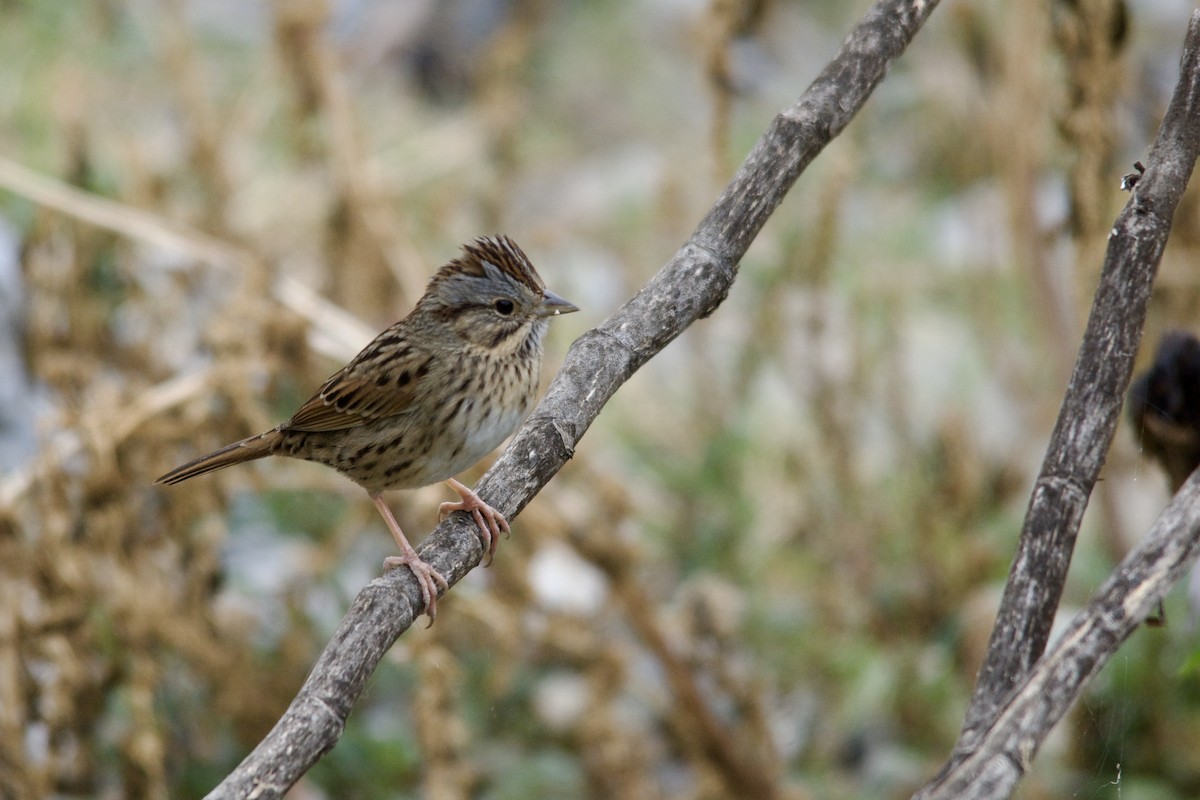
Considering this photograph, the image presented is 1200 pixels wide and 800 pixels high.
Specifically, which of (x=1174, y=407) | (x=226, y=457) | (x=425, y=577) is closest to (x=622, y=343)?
(x=425, y=577)

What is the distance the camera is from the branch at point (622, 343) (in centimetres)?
170

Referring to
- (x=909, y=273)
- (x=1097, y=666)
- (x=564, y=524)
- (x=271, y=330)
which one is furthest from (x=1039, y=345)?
(x=1097, y=666)

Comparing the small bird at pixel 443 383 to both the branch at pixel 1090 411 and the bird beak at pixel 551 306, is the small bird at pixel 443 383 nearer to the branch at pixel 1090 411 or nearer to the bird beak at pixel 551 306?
the bird beak at pixel 551 306

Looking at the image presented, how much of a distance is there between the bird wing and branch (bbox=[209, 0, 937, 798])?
3.15 feet

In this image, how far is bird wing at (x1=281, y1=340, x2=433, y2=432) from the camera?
311 cm

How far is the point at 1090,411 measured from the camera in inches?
78.6

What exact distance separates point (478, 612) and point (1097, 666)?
104 inches

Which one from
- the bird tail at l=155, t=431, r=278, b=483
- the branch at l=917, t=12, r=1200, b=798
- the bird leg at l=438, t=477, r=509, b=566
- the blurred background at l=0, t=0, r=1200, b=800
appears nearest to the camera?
the branch at l=917, t=12, r=1200, b=798

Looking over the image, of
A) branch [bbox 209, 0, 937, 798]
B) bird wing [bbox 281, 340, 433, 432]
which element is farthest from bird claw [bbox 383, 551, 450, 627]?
bird wing [bbox 281, 340, 433, 432]

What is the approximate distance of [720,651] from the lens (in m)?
4.21

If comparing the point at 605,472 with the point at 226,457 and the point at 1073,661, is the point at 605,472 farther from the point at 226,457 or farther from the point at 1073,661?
the point at 1073,661

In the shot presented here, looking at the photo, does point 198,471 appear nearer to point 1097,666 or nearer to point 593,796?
point 593,796

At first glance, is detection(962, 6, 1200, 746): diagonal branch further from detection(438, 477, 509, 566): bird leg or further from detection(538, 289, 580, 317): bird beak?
detection(538, 289, 580, 317): bird beak

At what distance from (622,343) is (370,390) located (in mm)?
1151
